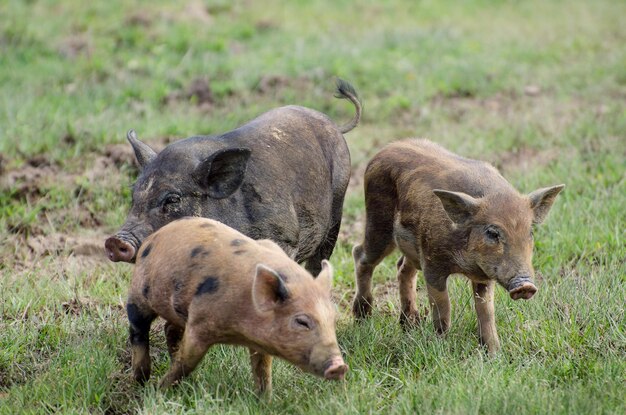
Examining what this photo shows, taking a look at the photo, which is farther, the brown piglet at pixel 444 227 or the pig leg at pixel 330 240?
the pig leg at pixel 330 240

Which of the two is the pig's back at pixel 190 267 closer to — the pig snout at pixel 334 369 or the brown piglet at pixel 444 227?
the pig snout at pixel 334 369

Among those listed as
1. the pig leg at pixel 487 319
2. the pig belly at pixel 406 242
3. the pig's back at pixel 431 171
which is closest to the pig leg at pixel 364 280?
the pig belly at pixel 406 242

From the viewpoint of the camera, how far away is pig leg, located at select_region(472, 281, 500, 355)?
5.59m

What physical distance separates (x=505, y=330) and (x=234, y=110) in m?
5.33

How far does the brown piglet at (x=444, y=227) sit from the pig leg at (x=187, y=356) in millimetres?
1637

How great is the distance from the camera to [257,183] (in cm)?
596

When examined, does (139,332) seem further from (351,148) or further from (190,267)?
(351,148)

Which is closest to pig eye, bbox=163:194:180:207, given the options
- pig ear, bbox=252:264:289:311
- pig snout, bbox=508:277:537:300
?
pig ear, bbox=252:264:289:311

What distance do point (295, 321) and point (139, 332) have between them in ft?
3.57

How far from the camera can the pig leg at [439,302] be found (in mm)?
5688

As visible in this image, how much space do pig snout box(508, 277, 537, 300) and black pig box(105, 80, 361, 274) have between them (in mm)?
1517

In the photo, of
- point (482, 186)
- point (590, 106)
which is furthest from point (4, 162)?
point (590, 106)

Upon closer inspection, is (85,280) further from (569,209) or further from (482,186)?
(569,209)

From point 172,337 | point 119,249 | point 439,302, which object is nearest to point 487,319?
point 439,302
